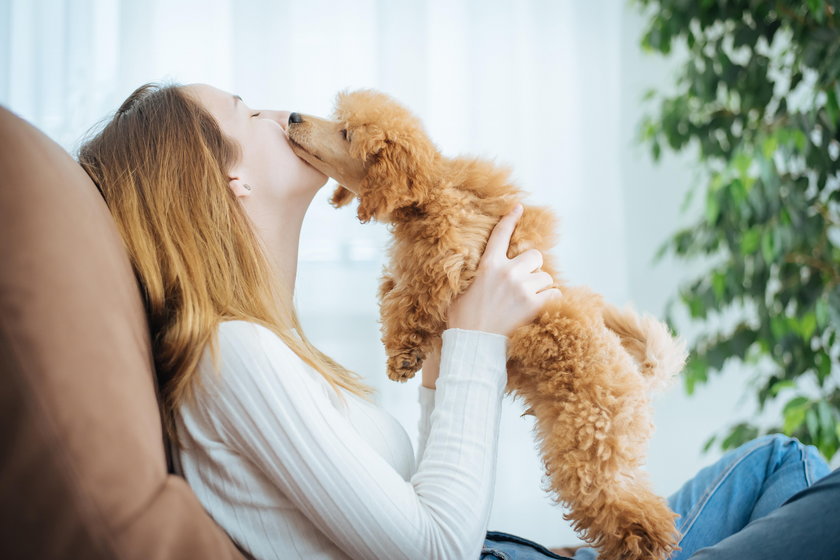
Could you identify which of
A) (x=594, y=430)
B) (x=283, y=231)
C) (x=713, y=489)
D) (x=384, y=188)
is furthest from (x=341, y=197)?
(x=713, y=489)

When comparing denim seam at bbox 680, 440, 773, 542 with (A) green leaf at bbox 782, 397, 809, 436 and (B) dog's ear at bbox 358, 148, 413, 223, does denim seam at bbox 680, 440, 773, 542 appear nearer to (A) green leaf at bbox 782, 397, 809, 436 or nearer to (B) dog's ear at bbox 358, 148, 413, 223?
(A) green leaf at bbox 782, 397, 809, 436

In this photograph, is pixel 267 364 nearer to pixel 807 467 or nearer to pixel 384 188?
pixel 384 188

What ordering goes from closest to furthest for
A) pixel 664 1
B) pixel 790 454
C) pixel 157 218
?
pixel 157 218, pixel 790 454, pixel 664 1

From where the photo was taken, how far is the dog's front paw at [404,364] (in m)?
1.02

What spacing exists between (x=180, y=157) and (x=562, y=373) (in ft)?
2.08

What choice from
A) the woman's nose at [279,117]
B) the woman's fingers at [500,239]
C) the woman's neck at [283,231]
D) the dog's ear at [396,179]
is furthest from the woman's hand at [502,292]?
the woman's nose at [279,117]

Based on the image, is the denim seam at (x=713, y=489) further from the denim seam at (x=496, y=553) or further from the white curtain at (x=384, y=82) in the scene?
the white curtain at (x=384, y=82)

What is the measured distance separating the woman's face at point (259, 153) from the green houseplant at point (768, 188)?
1200 mm

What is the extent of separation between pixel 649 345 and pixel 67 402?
792mm

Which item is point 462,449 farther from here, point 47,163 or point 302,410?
point 47,163

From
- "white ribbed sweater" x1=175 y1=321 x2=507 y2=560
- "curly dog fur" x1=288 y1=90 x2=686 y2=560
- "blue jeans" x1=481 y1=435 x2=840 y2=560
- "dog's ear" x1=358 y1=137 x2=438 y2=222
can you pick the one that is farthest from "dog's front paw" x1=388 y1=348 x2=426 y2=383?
"blue jeans" x1=481 y1=435 x2=840 y2=560

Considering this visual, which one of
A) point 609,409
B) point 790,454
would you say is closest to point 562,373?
point 609,409

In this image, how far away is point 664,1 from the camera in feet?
6.31

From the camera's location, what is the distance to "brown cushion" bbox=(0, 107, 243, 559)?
2.07ft
